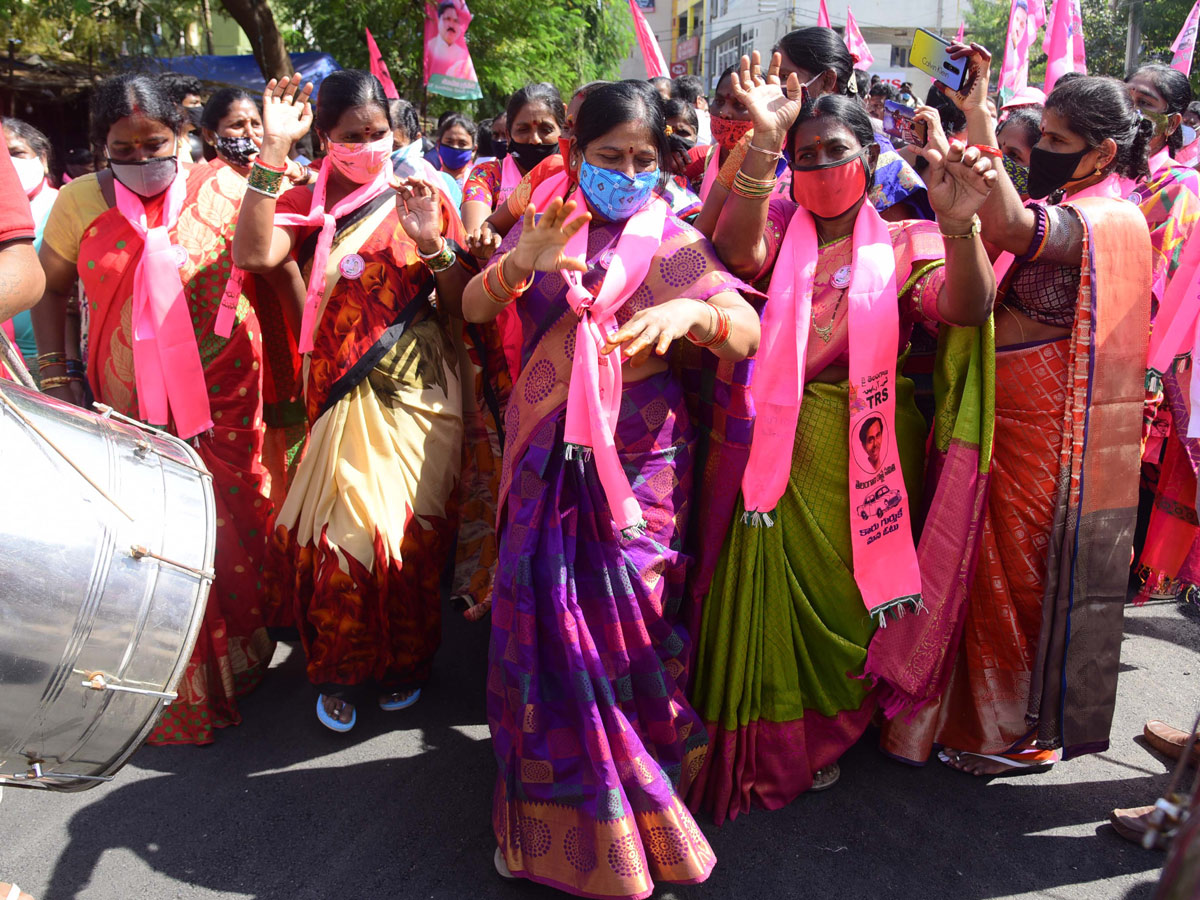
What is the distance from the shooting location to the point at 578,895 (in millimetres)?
2211

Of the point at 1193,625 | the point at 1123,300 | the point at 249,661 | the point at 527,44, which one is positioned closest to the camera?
the point at 1123,300

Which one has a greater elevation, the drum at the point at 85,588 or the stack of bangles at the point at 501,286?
the stack of bangles at the point at 501,286

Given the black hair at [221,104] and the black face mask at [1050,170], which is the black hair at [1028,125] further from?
the black hair at [221,104]

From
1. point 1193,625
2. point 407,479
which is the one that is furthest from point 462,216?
point 1193,625

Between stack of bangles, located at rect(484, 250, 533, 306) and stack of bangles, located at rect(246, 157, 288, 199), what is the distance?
2.70 ft

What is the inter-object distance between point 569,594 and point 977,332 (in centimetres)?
131

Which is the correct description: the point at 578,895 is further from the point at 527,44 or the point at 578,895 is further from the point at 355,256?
the point at 527,44

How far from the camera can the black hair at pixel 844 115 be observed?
97.3 inches

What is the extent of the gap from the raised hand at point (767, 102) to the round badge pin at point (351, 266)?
4.15 feet

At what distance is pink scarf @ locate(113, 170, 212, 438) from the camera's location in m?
Result: 2.94

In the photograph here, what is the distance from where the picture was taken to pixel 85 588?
4.84ft

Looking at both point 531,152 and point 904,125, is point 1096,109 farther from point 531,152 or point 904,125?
point 531,152

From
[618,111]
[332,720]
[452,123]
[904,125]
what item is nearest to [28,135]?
[452,123]

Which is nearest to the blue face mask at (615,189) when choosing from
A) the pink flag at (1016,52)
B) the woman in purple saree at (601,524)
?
the woman in purple saree at (601,524)
